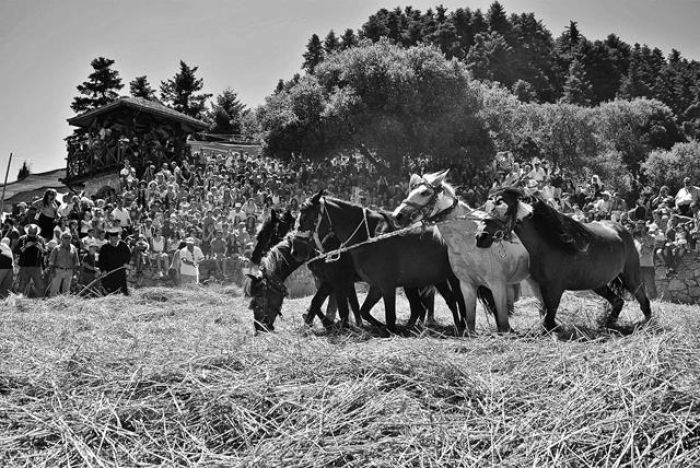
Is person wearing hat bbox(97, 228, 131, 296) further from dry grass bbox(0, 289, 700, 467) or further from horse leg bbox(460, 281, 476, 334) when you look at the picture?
dry grass bbox(0, 289, 700, 467)

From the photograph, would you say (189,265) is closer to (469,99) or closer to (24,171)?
(469,99)

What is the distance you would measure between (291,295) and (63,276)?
4.94 metres

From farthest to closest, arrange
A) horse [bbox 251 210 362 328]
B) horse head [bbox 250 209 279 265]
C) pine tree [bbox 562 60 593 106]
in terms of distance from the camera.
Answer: pine tree [bbox 562 60 593 106] → horse head [bbox 250 209 279 265] → horse [bbox 251 210 362 328]

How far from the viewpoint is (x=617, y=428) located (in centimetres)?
281

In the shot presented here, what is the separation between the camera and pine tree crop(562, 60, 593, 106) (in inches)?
2948

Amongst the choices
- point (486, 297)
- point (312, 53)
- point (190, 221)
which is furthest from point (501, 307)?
point (312, 53)

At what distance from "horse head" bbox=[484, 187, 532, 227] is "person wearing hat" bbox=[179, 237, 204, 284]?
9751mm

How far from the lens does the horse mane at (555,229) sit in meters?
6.79

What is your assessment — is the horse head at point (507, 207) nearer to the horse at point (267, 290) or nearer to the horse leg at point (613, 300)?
the horse leg at point (613, 300)

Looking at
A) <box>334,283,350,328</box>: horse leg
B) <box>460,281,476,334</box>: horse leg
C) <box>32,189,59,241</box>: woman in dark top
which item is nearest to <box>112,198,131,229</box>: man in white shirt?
<box>32,189,59,241</box>: woman in dark top

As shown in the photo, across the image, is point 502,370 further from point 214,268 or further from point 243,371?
point 214,268

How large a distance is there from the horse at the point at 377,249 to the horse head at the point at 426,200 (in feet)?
1.98

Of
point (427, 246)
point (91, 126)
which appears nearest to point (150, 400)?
point (427, 246)

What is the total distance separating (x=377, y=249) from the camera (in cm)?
766
